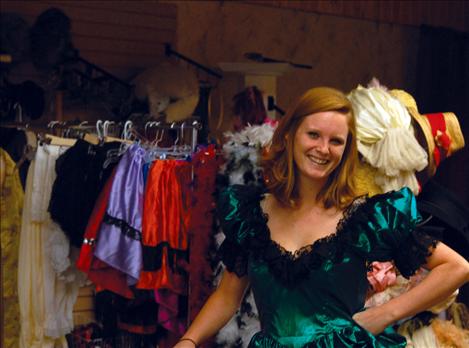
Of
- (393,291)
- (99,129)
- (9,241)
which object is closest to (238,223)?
(393,291)

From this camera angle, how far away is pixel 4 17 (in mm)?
4441

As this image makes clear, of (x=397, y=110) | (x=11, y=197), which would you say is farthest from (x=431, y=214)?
(x=11, y=197)

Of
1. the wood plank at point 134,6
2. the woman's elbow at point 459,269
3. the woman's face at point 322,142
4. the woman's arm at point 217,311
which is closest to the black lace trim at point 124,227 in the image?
the woman's arm at point 217,311

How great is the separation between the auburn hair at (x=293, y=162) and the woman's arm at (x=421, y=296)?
0.30 metres

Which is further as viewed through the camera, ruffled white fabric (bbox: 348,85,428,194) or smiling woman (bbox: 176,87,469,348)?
ruffled white fabric (bbox: 348,85,428,194)

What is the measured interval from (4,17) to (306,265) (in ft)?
10.1

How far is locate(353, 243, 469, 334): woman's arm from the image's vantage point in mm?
2082

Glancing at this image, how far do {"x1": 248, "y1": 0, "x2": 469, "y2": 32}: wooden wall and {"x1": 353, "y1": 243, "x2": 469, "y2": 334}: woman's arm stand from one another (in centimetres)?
449

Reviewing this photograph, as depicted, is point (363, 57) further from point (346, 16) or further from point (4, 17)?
point (4, 17)

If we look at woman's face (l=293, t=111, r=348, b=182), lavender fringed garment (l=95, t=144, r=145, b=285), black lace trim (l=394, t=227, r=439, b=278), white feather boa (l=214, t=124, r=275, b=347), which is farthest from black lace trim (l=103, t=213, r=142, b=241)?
black lace trim (l=394, t=227, r=439, b=278)

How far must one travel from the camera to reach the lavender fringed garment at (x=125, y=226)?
328cm

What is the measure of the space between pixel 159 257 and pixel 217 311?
1.18 metres

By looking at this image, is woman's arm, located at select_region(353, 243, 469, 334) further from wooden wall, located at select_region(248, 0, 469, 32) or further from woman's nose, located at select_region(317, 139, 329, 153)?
wooden wall, located at select_region(248, 0, 469, 32)

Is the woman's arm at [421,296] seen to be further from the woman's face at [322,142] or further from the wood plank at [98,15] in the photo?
the wood plank at [98,15]
